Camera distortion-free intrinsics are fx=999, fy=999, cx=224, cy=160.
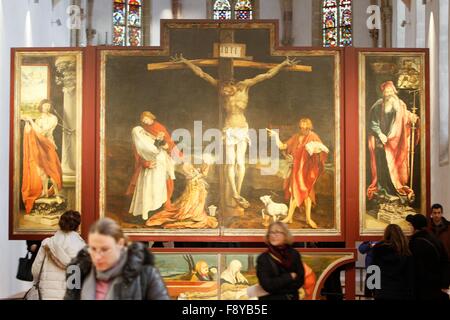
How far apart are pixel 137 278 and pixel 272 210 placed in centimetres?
1014

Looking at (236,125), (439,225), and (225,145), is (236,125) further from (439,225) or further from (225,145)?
(439,225)

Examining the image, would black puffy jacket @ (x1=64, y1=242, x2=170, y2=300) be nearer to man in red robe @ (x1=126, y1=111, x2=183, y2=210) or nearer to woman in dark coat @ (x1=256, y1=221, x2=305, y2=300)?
woman in dark coat @ (x1=256, y1=221, x2=305, y2=300)

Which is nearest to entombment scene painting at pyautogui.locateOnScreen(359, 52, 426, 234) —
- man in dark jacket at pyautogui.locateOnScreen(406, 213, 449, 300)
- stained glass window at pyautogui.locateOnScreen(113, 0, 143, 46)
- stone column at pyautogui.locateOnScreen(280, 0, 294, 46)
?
man in dark jacket at pyautogui.locateOnScreen(406, 213, 449, 300)

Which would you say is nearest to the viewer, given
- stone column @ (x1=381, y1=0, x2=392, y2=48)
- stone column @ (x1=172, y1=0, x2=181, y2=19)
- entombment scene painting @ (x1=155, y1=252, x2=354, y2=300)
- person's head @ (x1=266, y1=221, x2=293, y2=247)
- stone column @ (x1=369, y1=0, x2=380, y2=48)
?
person's head @ (x1=266, y1=221, x2=293, y2=247)

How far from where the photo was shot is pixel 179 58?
17828mm

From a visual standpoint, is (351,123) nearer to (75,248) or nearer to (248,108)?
(248,108)

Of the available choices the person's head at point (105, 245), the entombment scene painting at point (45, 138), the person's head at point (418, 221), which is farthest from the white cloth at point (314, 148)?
the person's head at point (105, 245)

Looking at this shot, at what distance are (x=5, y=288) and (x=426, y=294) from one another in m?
12.8

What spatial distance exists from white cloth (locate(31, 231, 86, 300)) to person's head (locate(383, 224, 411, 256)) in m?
4.11

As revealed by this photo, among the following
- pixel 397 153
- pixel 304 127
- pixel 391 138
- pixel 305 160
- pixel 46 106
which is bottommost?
pixel 305 160

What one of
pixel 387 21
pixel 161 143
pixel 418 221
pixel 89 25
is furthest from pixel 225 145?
pixel 89 25

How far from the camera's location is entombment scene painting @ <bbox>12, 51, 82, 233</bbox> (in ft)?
57.8

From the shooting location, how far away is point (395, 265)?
12.1m
